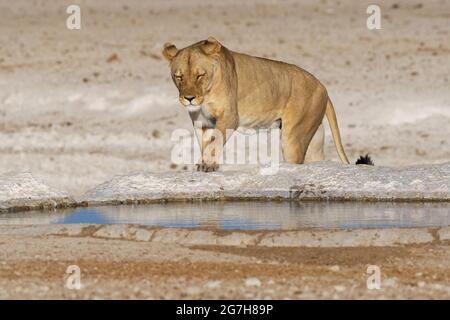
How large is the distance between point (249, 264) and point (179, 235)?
0.81 meters

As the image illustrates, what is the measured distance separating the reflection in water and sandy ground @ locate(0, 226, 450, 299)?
37.2 inches

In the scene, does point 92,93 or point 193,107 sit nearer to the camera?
point 193,107

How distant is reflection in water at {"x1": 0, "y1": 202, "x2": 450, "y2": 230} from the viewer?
28.8ft

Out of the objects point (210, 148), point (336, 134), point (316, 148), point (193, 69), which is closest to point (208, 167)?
point (210, 148)

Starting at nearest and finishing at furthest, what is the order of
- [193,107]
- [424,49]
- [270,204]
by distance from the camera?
[270,204] < [193,107] < [424,49]

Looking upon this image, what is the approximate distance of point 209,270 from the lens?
7039mm

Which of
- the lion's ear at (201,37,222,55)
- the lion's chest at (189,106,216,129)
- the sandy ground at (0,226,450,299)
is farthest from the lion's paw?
the sandy ground at (0,226,450,299)

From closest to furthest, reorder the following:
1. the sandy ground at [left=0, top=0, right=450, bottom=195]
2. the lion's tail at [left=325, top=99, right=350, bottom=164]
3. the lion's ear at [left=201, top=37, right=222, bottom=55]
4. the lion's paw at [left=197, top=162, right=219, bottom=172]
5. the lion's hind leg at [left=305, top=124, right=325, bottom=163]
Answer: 1. the lion's paw at [left=197, top=162, right=219, bottom=172]
2. the lion's ear at [left=201, top=37, right=222, bottom=55]
3. the lion's tail at [left=325, top=99, right=350, bottom=164]
4. the lion's hind leg at [left=305, top=124, right=325, bottom=163]
5. the sandy ground at [left=0, top=0, right=450, bottom=195]

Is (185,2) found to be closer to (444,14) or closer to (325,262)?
(444,14)

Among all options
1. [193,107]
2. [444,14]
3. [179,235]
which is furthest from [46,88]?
[179,235]

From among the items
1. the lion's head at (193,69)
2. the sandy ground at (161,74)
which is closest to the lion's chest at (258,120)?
the lion's head at (193,69)

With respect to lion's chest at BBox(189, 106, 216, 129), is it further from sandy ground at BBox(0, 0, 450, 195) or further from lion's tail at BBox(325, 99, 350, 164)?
sandy ground at BBox(0, 0, 450, 195)

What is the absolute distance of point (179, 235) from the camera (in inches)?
312
